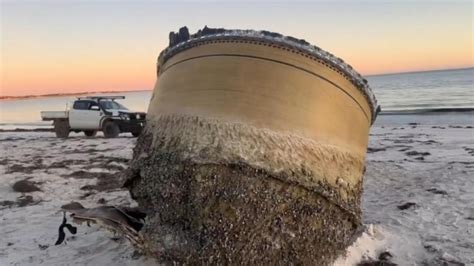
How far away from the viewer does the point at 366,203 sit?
638cm

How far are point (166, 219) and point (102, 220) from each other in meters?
0.53

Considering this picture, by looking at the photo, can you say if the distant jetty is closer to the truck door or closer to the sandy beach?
the sandy beach

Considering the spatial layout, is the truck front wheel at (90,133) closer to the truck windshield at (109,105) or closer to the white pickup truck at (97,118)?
the white pickup truck at (97,118)

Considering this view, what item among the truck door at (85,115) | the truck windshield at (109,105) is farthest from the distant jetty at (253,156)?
the truck door at (85,115)

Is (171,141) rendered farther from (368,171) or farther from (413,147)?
(413,147)

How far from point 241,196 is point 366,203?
3.57 meters

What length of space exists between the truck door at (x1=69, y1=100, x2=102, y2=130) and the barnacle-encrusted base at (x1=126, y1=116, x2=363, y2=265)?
13.6 metres

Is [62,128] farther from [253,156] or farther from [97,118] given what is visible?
[253,156]

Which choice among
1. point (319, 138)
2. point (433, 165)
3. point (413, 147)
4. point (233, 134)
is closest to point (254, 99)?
point (233, 134)

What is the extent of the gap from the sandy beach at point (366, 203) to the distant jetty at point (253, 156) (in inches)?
36.2

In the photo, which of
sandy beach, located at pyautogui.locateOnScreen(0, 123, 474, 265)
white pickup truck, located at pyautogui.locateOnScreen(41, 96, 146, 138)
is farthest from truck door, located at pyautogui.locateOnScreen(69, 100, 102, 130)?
sandy beach, located at pyautogui.locateOnScreen(0, 123, 474, 265)

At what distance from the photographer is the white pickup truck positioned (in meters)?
16.1

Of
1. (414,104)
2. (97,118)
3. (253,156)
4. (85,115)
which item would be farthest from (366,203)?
(414,104)

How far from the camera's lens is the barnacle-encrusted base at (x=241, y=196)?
3291mm
